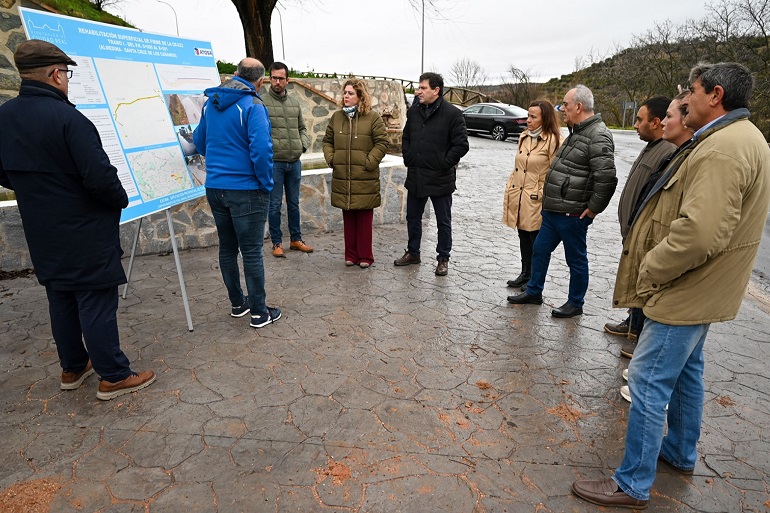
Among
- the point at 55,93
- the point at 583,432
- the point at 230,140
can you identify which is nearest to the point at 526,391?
the point at 583,432

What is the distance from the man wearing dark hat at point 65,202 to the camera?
262cm

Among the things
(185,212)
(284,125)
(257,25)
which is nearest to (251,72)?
(284,125)

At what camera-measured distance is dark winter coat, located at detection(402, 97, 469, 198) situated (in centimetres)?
512

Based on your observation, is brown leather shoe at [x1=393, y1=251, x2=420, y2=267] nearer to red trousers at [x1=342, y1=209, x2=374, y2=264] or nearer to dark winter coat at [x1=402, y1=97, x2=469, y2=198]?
red trousers at [x1=342, y1=209, x2=374, y2=264]

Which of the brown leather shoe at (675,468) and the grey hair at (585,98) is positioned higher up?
the grey hair at (585,98)

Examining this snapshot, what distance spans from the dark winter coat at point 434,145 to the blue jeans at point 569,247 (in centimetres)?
125

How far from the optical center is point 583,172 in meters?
3.98

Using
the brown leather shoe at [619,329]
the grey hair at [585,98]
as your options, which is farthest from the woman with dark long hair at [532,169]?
the brown leather shoe at [619,329]

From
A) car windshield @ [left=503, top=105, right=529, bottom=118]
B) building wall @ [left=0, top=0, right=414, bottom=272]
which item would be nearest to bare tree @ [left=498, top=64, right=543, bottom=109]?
car windshield @ [left=503, top=105, right=529, bottom=118]

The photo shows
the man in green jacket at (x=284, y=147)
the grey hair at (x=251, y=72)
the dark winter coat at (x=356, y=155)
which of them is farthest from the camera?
the man in green jacket at (x=284, y=147)

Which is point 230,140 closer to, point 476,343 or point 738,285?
point 476,343

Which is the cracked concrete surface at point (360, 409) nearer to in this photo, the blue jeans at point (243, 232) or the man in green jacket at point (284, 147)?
the blue jeans at point (243, 232)

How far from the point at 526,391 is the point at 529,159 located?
7.36 ft

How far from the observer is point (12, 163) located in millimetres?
2660
